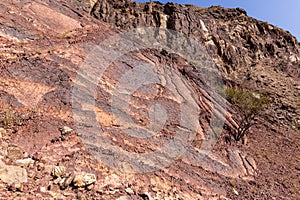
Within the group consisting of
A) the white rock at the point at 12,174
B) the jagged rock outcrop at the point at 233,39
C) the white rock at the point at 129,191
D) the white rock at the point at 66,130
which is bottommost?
the white rock at the point at 12,174

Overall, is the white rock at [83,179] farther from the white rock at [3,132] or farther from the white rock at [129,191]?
the white rock at [3,132]

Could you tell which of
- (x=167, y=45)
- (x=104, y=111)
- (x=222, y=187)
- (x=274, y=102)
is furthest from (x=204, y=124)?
(x=167, y=45)

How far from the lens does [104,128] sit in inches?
303

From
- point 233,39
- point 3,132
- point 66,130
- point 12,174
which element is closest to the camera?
point 12,174

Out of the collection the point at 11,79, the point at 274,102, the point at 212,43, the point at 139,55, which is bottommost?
the point at 11,79

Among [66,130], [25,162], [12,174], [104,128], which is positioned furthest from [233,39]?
[12,174]

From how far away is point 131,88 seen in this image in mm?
10578

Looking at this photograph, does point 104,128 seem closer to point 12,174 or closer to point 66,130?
point 66,130

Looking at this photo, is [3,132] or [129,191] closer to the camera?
[129,191]

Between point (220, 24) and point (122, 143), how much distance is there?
33002 millimetres

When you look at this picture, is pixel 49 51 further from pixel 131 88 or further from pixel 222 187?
pixel 222 187

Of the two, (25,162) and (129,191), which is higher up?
(129,191)

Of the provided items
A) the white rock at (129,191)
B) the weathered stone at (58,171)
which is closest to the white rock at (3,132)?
the weathered stone at (58,171)

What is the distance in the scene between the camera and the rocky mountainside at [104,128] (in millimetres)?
5859
